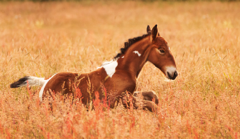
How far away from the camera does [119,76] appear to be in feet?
12.5

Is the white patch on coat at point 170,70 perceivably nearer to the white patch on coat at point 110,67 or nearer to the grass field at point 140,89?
the grass field at point 140,89

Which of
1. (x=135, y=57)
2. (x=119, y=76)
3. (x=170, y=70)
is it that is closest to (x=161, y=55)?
(x=170, y=70)

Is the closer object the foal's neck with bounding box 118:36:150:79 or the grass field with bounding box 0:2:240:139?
the grass field with bounding box 0:2:240:139

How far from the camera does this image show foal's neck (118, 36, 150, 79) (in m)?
3.93

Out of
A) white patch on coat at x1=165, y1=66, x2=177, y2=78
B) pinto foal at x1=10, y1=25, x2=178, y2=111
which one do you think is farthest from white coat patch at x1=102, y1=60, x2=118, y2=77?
white patch on coat at x1=165, y1=66, x2=177, y2=78

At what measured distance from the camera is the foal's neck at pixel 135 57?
3.93 m

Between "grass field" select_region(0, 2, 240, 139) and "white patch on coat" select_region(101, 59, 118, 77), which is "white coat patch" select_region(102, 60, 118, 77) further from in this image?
"grass field" select_region(0, 2, 240, 139)

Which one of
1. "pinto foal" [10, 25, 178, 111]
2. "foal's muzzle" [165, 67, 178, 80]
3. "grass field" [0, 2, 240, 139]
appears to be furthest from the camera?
"foal's muzzle" [165, 67, 178, 80]

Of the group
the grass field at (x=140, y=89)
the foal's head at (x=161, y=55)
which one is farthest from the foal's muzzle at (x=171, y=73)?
the grass field at (x=140, y=89)

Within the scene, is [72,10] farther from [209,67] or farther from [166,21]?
[209,67]

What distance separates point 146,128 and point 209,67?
11.7ft

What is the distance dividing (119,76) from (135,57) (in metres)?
0.38

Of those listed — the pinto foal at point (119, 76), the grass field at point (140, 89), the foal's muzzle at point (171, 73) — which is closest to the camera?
the grass field at point (140, 89)

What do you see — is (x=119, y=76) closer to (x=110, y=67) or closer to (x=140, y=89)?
(x=110, y=67)
